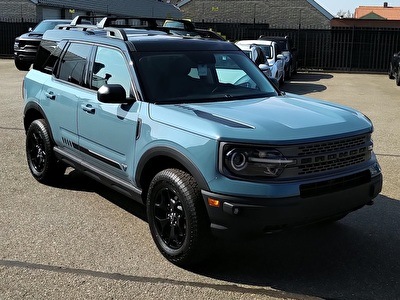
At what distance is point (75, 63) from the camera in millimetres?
5555

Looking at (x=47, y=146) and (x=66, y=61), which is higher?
(x=66, y=61)

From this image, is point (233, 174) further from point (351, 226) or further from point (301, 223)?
point (351, 226)

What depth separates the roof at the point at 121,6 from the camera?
34000 mm

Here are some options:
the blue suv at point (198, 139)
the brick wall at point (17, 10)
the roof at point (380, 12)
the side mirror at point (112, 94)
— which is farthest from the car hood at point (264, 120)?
the roof at point (380, 12)

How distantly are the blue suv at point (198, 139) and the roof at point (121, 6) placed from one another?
1147 inches

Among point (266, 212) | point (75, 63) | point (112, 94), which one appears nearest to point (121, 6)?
point (75, 63)

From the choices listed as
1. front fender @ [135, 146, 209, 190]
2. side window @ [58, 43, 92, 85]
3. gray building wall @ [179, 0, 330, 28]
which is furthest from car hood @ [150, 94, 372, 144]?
gray building wall @ [179, 0, 330, 28]

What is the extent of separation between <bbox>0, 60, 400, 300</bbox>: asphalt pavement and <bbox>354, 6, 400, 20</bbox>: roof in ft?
185

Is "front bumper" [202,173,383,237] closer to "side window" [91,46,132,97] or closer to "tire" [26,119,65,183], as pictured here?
"side window" [91,46,132,97]

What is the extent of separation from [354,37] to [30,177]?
21970 mm

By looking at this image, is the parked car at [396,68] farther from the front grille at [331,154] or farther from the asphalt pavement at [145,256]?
the front grille at [331,154]

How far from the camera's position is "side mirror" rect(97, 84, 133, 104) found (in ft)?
14.3

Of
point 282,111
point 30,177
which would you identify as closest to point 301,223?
point 282,111

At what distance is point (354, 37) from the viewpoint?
82.6ft
